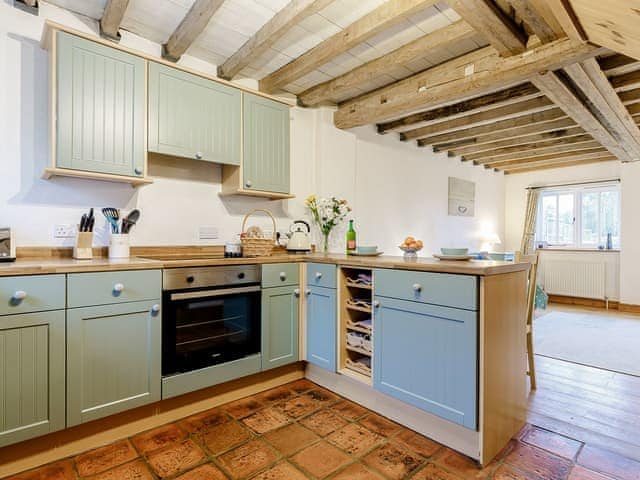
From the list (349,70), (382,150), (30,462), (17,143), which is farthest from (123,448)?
(382,150)

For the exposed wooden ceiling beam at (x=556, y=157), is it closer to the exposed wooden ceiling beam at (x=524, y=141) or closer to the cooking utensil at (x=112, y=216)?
the exposed wooden ceiling beam at (x=524, y=141)

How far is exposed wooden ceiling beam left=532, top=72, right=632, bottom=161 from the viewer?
2705 mm

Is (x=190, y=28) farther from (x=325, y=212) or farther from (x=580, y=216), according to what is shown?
(x=580, y=216)

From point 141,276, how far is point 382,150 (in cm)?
324

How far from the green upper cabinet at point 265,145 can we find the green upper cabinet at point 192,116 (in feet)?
0.33

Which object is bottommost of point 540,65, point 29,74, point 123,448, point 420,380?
point 123,448

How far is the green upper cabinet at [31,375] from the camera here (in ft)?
5.28

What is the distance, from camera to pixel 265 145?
2863 millimetres

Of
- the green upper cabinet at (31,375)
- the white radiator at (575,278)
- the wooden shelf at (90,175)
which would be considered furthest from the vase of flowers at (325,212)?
the white radiator at (575,278)

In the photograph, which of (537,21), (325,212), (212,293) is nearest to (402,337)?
(212,293)

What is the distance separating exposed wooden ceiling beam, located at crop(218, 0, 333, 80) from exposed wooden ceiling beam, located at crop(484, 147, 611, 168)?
486cm

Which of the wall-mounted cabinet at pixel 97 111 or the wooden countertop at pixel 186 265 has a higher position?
the wall-mounted cabinet at pixel 97 111

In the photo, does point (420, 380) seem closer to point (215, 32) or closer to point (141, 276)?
point (141, 276)

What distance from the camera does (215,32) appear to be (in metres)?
2.48
